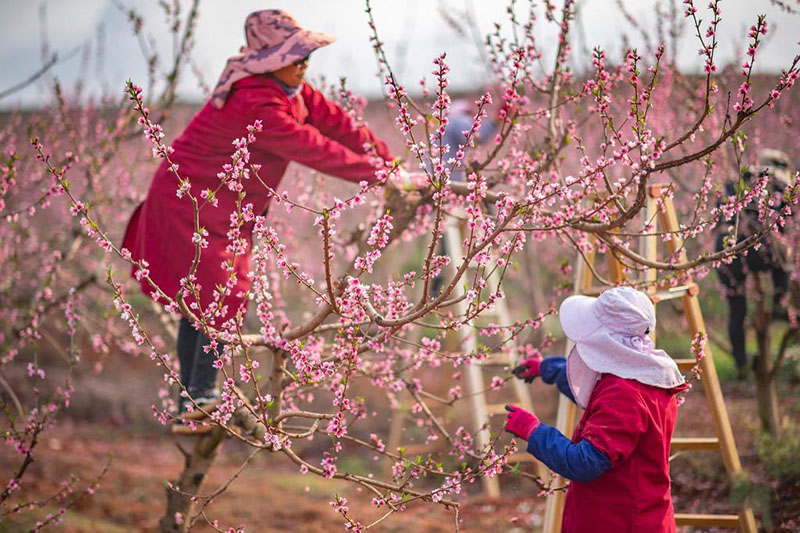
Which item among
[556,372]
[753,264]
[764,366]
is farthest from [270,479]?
[556,372]

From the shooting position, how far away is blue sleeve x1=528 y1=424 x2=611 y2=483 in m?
2.27

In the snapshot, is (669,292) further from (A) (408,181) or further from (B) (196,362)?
(B) (196,362)

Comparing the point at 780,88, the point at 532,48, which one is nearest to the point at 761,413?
the point at 532,48

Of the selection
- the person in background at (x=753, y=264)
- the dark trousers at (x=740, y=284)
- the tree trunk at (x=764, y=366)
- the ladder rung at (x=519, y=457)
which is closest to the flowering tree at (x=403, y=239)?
the ladder rung at (x=519, y=457)

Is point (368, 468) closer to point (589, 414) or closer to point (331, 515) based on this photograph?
point (331, 515)

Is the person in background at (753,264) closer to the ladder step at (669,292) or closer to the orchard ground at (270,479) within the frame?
the orchard ground at (270,479)

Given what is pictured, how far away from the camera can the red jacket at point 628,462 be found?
2303 millimetres

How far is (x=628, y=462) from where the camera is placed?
93.7 inches

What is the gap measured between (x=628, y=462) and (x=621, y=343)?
1.26 feet

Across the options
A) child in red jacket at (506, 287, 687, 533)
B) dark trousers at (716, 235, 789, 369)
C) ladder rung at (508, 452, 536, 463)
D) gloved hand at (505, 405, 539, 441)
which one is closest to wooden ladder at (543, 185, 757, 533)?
ladder rung at (508, 452, 536, 463)

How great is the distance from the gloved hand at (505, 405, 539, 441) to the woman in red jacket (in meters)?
1.17

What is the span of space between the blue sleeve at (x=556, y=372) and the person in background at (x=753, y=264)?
6.21ft

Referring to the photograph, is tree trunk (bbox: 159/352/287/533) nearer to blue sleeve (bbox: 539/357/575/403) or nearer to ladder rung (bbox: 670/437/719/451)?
blue sleeve (bbox: 539/357/575/403)

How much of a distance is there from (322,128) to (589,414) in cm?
170
